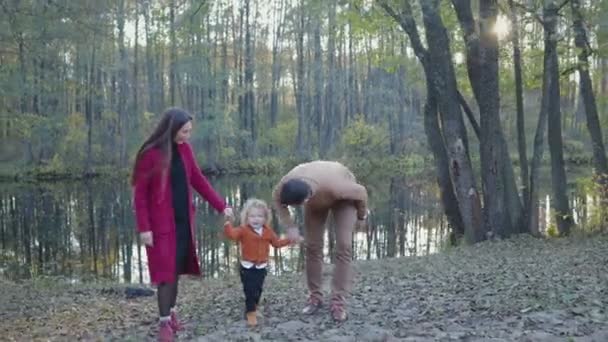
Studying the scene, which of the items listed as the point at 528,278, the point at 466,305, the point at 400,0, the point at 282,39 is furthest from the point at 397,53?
the point at 282,39

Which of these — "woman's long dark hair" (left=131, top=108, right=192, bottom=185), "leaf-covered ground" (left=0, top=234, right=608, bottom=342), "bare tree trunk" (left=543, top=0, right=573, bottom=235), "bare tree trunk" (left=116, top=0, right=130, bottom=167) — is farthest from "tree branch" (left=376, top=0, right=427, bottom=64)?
"bare tree trunk" (left=116, top=0, right=130, bottom=167)

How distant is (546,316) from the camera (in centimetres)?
666

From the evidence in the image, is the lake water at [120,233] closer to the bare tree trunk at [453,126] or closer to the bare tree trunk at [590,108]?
the bare tree trunk at [453,126]

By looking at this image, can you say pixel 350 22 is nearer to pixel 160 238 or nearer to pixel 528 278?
pixel 528 278

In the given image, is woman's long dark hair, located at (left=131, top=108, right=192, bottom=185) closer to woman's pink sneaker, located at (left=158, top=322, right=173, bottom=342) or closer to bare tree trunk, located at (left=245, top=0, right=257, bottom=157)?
woman's pink sneaker, located at (left=158, top=322, right=173, bottom=342)

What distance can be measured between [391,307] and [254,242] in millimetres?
1790

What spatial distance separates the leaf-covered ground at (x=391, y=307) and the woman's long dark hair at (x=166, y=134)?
5.46 ft

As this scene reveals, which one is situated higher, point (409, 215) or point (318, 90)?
point (318, 90)

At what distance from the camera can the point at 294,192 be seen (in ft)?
22.2

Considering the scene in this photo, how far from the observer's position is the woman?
6.46 m

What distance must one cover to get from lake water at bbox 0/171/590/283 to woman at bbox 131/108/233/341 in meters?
8.37

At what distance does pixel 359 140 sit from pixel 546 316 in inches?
1928

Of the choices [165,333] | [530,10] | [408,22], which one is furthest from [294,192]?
[408,22]

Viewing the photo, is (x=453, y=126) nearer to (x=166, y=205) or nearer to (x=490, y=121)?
(x=490, y=121)
